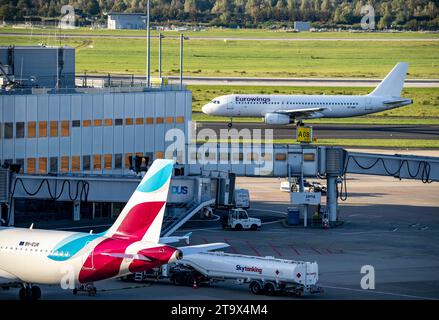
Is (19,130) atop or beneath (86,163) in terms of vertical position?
atop

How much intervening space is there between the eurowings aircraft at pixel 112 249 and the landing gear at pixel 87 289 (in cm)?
314

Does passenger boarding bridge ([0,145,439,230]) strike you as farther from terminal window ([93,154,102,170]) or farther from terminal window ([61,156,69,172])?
terminal window ([93,154,102,170])

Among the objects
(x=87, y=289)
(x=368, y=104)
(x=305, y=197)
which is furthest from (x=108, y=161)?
(x=368, y=104)

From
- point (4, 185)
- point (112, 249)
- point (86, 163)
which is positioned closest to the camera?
point (112, 249)

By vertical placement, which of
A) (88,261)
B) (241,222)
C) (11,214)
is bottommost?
(241,222)

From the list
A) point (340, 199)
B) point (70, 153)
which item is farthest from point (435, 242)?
point (70, 153)

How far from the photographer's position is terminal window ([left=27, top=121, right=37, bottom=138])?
88.7 meters

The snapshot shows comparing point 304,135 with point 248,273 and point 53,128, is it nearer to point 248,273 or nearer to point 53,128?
point 53,128

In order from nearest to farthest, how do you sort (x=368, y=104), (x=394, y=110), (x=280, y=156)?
(x=280, y=156)
(x=368, y=104)
(x=394, y=110)

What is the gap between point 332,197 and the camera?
9156 cm

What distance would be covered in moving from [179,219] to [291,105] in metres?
76.2

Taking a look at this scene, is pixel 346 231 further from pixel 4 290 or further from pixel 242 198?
pixel 4 290

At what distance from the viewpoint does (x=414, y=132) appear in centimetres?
14988

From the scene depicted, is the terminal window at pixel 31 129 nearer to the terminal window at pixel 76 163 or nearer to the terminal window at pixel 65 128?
the terminal window at pixel 65 128
